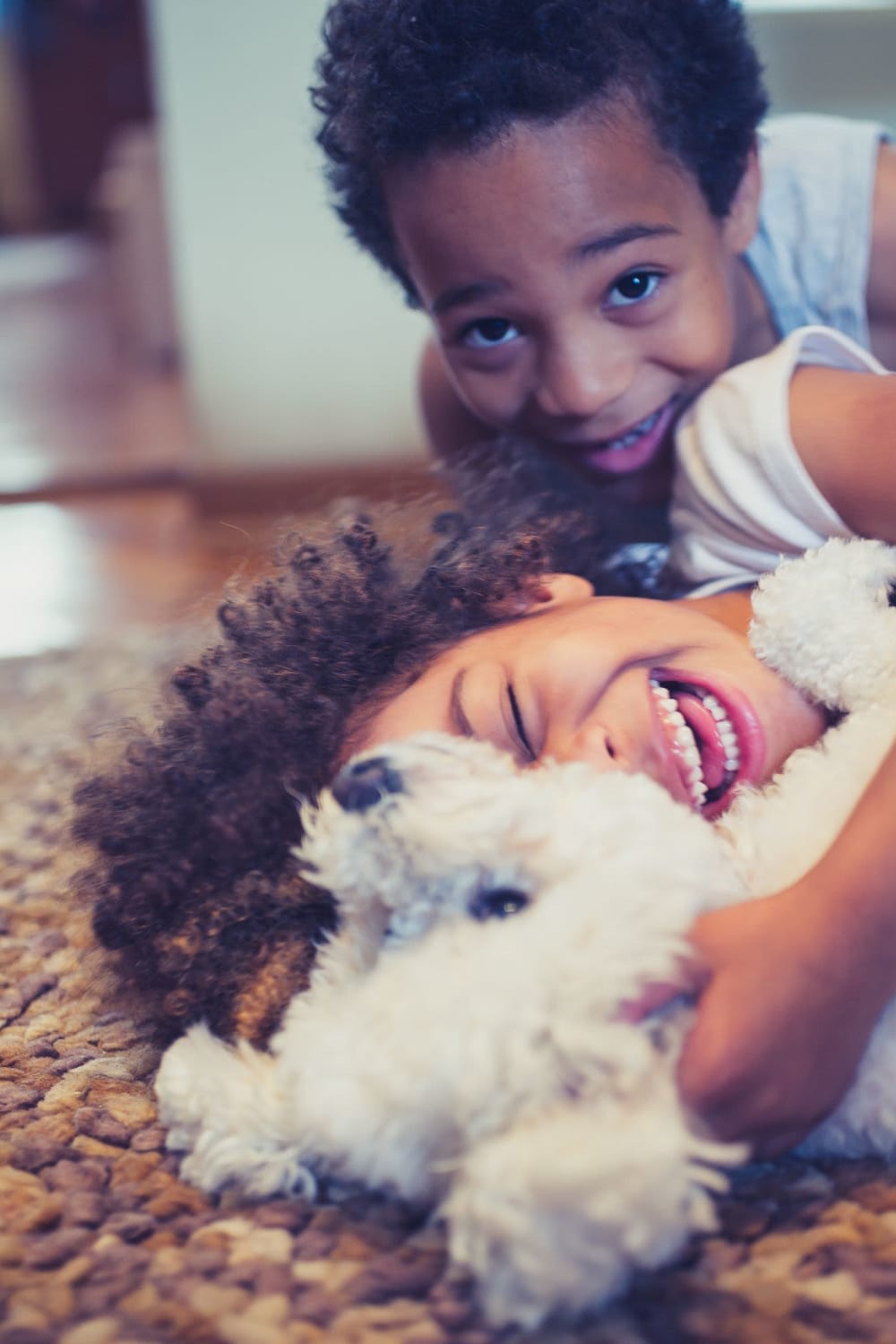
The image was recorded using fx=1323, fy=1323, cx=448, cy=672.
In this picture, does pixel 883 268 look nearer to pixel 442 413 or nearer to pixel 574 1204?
pixel 442 413

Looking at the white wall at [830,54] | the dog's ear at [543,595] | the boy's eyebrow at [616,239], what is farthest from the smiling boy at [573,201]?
the white wall at [830,54]

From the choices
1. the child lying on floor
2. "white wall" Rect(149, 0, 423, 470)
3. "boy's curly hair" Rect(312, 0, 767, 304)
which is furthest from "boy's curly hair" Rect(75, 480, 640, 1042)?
"white wall" Rect(149, 0, 423, 470)

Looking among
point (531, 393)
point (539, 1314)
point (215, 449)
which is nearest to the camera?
point (539, 1314)

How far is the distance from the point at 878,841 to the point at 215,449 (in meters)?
2.11

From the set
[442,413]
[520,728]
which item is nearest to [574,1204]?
[520,728]

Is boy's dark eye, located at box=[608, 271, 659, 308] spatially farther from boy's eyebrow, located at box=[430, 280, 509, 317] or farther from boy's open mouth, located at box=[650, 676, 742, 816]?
boy's open mouth, located at box=[650, 676, 742, 816]

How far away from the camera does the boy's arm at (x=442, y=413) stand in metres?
1.69

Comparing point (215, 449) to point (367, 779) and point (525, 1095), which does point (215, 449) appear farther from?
point (525, 1095)

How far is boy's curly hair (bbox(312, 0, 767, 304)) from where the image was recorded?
107cm

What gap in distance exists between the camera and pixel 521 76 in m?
1.06

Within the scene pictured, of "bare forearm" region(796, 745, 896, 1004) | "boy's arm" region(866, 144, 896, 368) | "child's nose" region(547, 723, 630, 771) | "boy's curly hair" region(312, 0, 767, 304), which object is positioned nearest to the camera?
"bare forearm" region(796, 745, 896, 1004)

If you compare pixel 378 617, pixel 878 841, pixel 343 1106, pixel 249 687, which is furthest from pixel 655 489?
pixel 343 1106

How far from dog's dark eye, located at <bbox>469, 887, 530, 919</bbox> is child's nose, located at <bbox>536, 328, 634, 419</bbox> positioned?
1.98 ft

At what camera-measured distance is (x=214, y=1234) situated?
679mm
